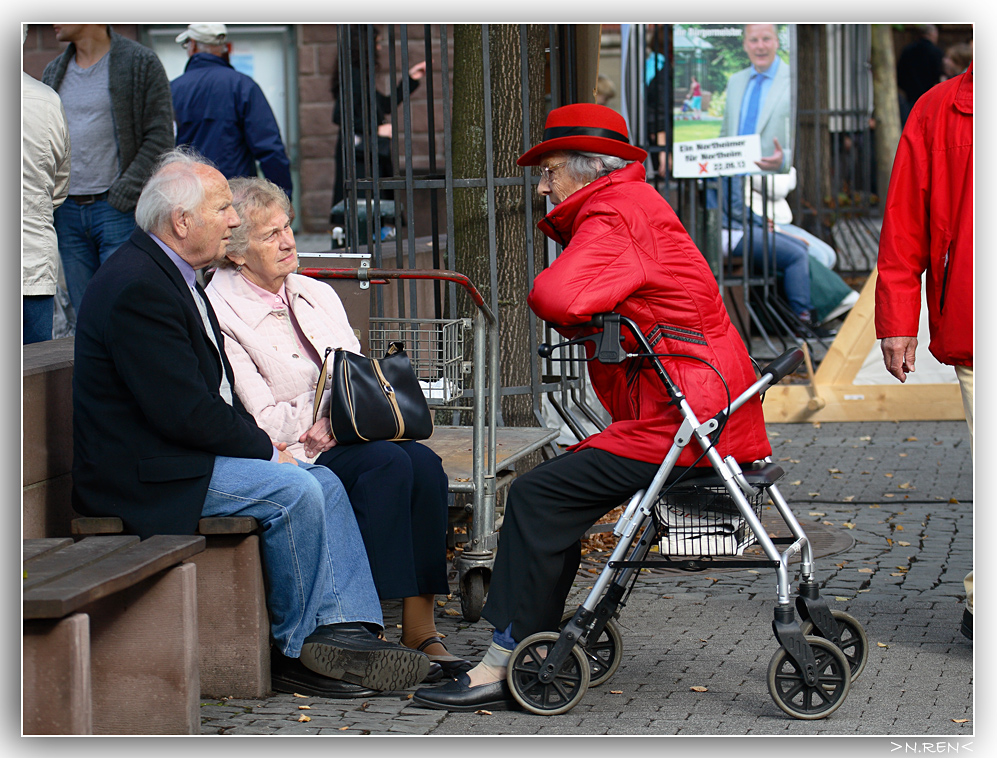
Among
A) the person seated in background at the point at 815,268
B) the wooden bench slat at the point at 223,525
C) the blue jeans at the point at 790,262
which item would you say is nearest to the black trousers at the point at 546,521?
the wooden bench slat at the point at 223,525

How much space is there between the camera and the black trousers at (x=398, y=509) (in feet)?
13.8

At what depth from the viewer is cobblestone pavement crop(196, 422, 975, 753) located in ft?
12.1

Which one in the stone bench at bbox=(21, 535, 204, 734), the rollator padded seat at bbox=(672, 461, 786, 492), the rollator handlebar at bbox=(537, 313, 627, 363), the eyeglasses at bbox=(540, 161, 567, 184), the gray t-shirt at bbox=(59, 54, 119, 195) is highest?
the gray t-shirt at bbox=(59, 54, 119, 195)

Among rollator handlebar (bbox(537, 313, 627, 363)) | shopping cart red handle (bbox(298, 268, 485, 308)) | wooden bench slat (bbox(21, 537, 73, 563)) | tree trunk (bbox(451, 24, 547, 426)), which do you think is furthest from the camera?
tree trunk (bbox(451, 24, 547, 426))

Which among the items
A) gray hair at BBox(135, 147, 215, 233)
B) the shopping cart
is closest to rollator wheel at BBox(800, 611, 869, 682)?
the shopping cart

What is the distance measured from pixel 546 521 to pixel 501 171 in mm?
2573

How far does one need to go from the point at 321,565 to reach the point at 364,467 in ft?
1.38

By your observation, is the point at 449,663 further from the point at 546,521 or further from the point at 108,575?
the point at 108,575

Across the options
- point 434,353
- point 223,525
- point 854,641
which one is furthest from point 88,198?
point 854,641

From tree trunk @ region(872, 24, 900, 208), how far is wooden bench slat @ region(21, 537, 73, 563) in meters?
12.9

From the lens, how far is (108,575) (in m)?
3.12

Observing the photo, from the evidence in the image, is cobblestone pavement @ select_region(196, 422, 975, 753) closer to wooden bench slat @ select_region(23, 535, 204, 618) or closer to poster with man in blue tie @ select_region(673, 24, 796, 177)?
wooden bench slat @ select_region(23, 535, 204, 618)

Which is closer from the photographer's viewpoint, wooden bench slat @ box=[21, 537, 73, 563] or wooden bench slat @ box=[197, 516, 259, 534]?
wooden bench slat @ box=[21, 537, 73, 563]

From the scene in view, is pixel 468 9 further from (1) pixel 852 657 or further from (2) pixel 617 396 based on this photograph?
(1) pixel 852 657
